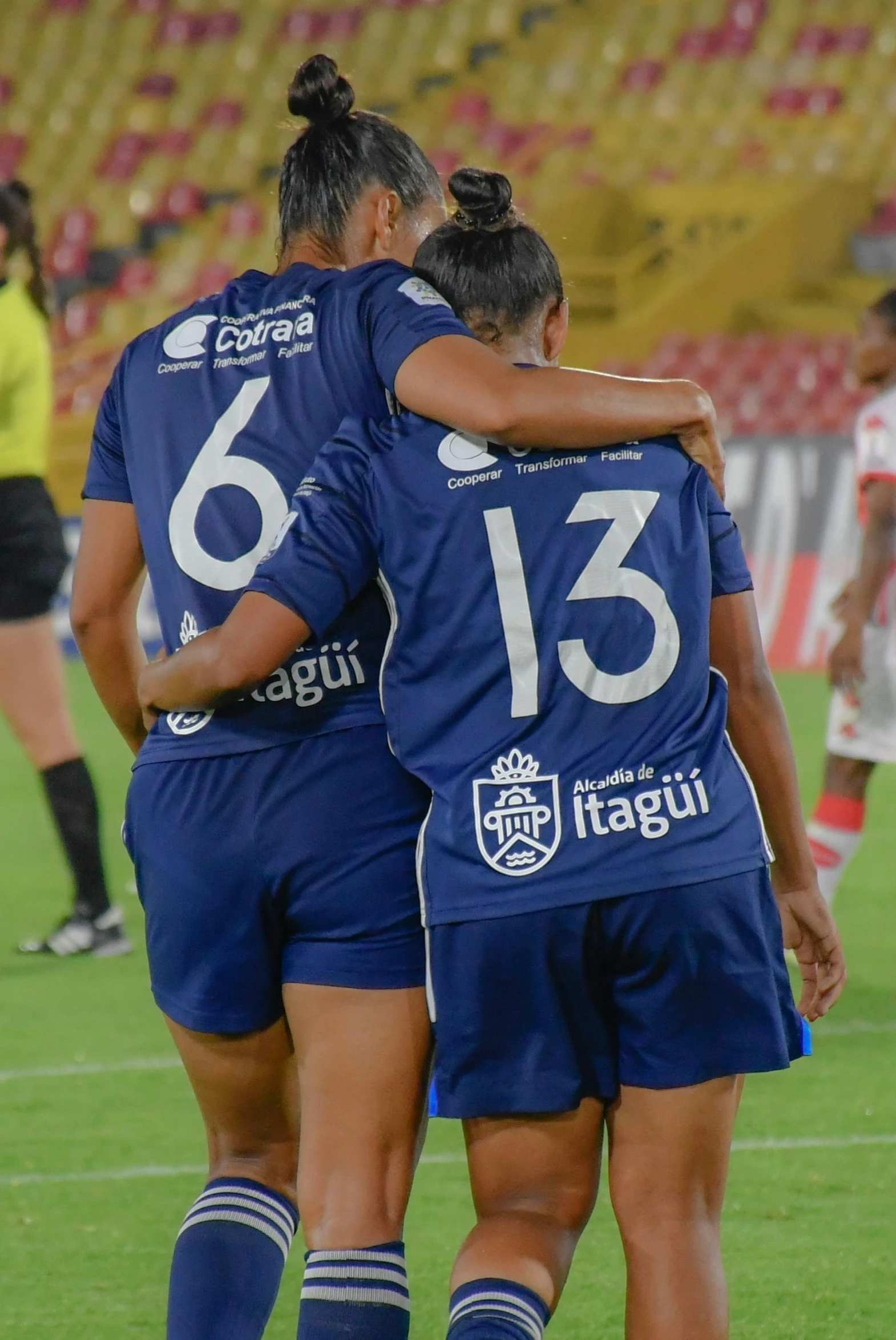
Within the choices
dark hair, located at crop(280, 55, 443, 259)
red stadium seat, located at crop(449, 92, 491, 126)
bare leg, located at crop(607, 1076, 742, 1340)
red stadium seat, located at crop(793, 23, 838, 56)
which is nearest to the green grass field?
bare leg, located at crop(607, 1076, 742, 1340)

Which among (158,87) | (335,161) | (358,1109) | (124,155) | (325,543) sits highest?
(335,161)

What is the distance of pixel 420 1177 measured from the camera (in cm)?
359

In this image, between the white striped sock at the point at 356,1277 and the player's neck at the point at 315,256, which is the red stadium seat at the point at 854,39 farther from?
the white striped sock at the point at 356,1277

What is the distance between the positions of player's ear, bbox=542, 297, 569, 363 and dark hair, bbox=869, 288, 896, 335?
3.10 m

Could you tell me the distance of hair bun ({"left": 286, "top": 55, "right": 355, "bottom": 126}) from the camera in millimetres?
2287

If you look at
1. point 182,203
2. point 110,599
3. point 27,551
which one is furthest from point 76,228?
point 110,599

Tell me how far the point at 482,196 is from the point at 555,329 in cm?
17

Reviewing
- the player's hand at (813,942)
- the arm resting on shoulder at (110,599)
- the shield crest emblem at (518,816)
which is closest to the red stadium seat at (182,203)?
the arm resting on shoulder at (110,599)

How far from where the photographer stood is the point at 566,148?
17.9 meters

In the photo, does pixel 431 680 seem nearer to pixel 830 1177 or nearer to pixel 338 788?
pixel 338 788

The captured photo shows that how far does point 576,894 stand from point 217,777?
1.58ft

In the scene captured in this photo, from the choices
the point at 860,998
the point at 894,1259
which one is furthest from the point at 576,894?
the point at 860,998

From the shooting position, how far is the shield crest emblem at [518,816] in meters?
2.00

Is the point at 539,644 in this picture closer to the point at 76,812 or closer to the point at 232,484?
the point at 232,484
